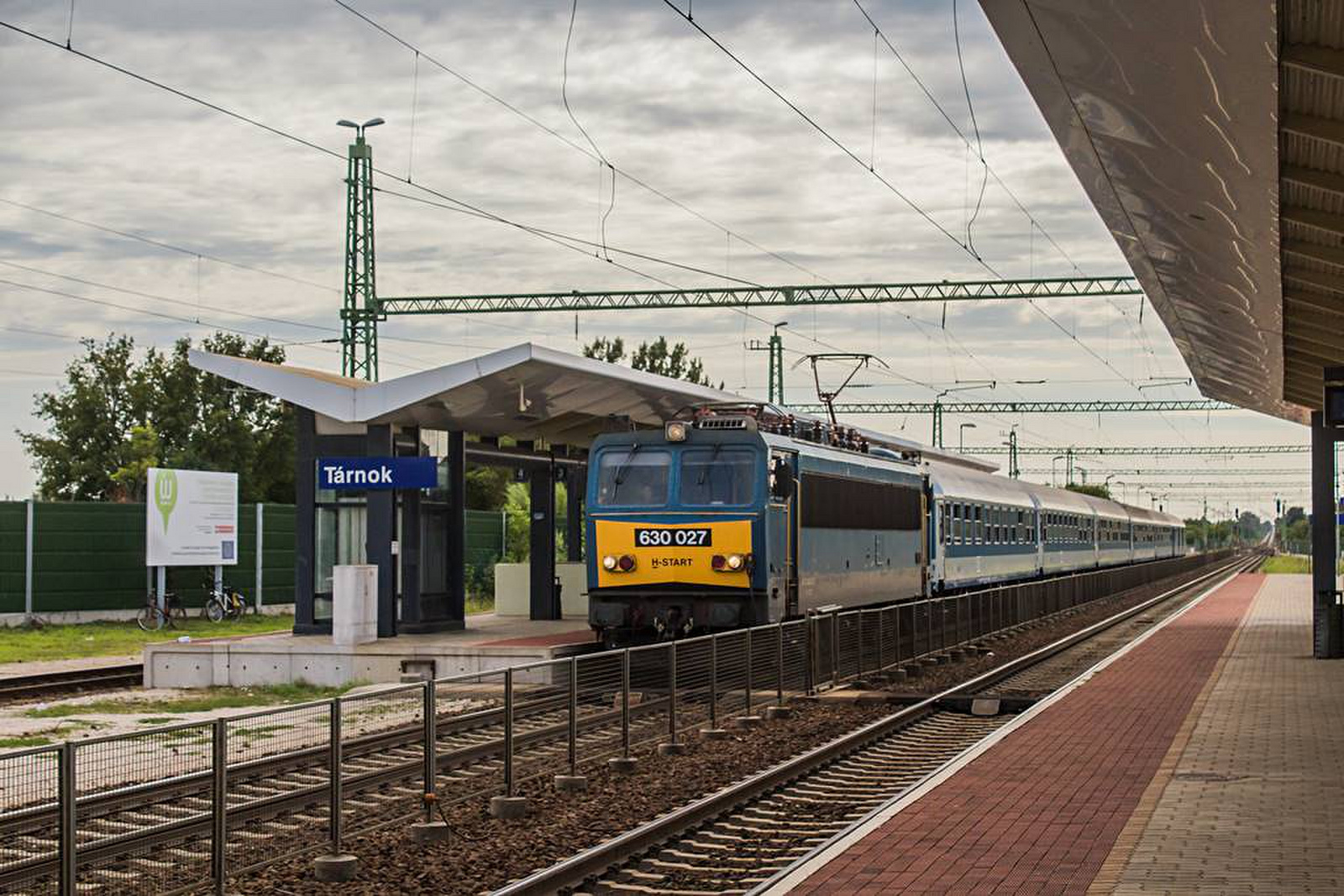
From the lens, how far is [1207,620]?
126 feet

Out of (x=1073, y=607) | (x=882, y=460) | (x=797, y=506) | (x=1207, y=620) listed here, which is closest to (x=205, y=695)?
(x=797, y=506)

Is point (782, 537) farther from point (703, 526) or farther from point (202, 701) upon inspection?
point (202, 701)

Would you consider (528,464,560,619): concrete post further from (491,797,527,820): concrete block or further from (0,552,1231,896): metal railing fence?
(491,797,527,820): concrete block

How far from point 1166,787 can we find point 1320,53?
17.6ft

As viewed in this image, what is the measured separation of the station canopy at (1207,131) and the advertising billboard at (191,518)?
2325cm

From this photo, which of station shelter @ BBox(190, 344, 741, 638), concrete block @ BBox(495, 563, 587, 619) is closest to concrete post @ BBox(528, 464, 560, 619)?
concrete block @ BBox(495, 563, 587, 619)

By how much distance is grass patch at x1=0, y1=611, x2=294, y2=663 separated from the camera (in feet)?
102

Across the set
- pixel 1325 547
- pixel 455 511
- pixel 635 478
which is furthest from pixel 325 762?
pixel 1325 547

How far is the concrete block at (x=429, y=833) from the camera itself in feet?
38.2

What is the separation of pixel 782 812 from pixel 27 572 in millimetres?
26989

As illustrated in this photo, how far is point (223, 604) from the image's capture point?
39094 millimetres

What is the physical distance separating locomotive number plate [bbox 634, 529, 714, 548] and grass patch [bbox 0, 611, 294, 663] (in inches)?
454

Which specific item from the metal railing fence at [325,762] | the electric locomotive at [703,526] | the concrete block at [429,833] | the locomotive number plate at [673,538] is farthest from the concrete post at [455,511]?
the concrete block at [429,833]

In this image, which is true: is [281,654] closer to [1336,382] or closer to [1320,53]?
[1336,382]
